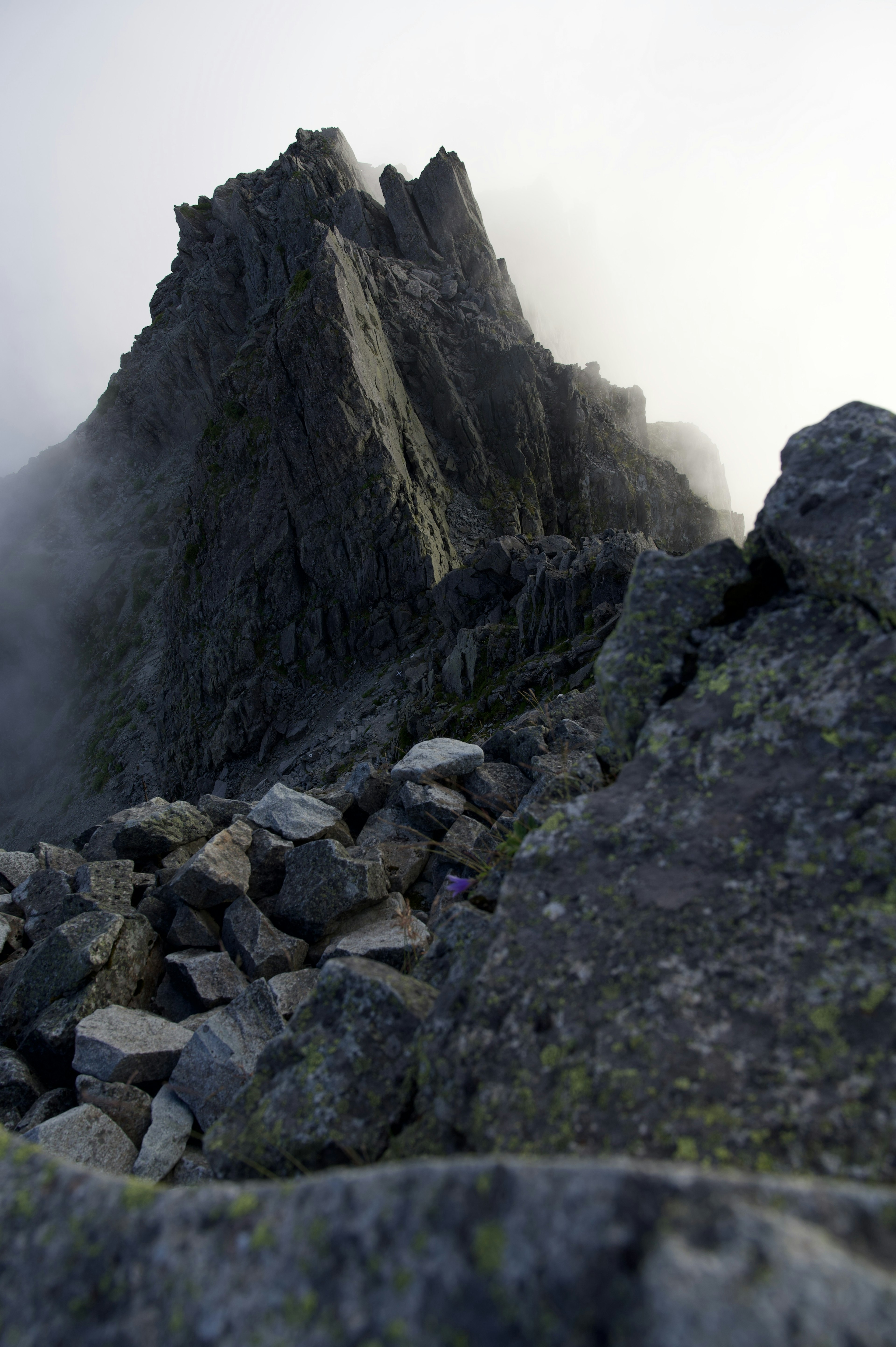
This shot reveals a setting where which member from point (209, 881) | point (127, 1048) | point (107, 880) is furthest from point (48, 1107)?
point (107, 880)

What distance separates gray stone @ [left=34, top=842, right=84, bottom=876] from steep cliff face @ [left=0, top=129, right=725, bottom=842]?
1694 inches

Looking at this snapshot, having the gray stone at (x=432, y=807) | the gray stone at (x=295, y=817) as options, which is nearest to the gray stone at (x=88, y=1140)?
the gray stone at (x=295, y=817)

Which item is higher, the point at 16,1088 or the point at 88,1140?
the point at 88,1140

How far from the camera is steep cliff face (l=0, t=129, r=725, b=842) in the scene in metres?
58.2

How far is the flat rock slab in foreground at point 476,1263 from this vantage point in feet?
4.84

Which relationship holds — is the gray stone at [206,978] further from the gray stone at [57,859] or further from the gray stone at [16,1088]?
the gray stone at [57,859]

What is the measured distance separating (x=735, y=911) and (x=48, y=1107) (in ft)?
23.0

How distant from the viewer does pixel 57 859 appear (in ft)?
35.7

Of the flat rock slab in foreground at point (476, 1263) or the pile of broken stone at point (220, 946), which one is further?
the pile of broken stone at point (220, 946)

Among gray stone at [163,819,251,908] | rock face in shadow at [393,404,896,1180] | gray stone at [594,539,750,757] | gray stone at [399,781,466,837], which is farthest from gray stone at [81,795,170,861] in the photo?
rock face in shadow at [393,404,896,1180]

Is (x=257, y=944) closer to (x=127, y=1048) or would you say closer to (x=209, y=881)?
(x=209, y=881)

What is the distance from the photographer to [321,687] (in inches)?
2249

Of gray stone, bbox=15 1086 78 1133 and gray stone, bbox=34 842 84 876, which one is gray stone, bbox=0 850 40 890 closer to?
gray stone, bbox=34 842 84 876

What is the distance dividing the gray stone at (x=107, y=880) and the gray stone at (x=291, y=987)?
9.45 ft
